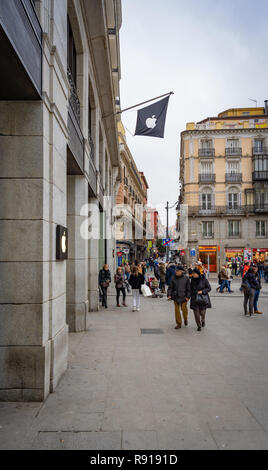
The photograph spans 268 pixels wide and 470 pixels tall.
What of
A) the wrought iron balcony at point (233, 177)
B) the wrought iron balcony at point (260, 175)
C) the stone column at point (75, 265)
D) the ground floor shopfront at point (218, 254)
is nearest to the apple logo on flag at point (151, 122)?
the stone column at point (75, 265)

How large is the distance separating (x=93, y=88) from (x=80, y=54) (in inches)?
90.2

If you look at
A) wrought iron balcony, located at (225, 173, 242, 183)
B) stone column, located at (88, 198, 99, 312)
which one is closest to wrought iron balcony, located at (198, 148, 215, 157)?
wrought iron balcony, located at (225, 173, 242, 183)

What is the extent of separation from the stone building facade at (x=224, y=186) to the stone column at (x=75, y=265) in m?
35.1

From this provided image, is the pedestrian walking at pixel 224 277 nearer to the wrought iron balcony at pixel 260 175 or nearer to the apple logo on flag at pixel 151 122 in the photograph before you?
the apple logo on flag at pixel 151 122

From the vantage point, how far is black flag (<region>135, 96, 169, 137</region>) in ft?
37.7

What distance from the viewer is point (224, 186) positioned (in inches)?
1727

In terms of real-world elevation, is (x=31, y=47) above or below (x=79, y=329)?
above

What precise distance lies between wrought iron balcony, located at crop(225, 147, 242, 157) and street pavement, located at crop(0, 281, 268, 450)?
129 feet

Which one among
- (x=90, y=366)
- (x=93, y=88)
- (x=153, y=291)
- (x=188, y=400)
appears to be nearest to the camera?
(x=188, y=400)

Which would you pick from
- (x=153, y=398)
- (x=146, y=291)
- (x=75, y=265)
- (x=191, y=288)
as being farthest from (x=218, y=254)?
(x=153, y=398)

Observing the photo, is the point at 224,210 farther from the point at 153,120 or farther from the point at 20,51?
the point at 20,51

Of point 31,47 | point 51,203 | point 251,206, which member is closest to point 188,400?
point 51,203

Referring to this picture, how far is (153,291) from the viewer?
17078 mm
